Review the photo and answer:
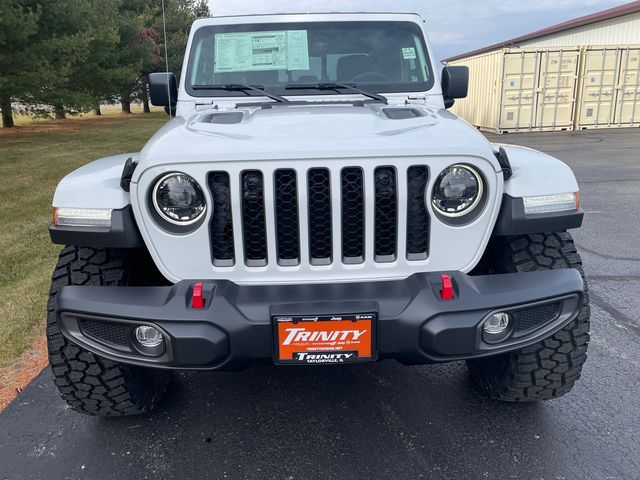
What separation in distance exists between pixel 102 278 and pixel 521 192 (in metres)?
1.75

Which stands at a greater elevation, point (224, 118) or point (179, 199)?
point (224, 118)

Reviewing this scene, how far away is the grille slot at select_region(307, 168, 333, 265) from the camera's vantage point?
2.03 m

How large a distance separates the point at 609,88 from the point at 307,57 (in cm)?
1760

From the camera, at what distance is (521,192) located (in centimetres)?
217

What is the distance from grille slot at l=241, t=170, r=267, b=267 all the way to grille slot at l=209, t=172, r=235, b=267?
0.06 metres

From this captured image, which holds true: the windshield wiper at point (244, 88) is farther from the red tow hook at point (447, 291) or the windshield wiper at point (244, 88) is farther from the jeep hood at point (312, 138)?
the red tow hook at point (447, 291)

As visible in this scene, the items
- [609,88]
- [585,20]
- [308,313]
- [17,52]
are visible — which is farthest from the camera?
[585,20]

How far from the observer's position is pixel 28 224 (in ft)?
21.5

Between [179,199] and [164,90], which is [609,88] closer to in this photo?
[164,90]

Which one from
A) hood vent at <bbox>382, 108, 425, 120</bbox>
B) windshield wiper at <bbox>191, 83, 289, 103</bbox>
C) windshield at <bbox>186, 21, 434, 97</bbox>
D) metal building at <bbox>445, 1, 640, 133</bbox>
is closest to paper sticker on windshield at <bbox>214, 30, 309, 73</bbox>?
windshield at <bbox>186, 21, 434, 97</bbox>

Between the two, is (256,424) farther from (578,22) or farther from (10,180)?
(578,22)

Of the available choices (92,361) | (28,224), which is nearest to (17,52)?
(28,224)

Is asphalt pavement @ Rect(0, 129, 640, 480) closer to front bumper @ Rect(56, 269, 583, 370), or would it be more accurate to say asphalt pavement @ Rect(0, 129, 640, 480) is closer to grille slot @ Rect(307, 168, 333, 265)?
front bumper @ Rect(56, 269, 583, 370)

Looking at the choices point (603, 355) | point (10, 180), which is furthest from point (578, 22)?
point (603, 355)
